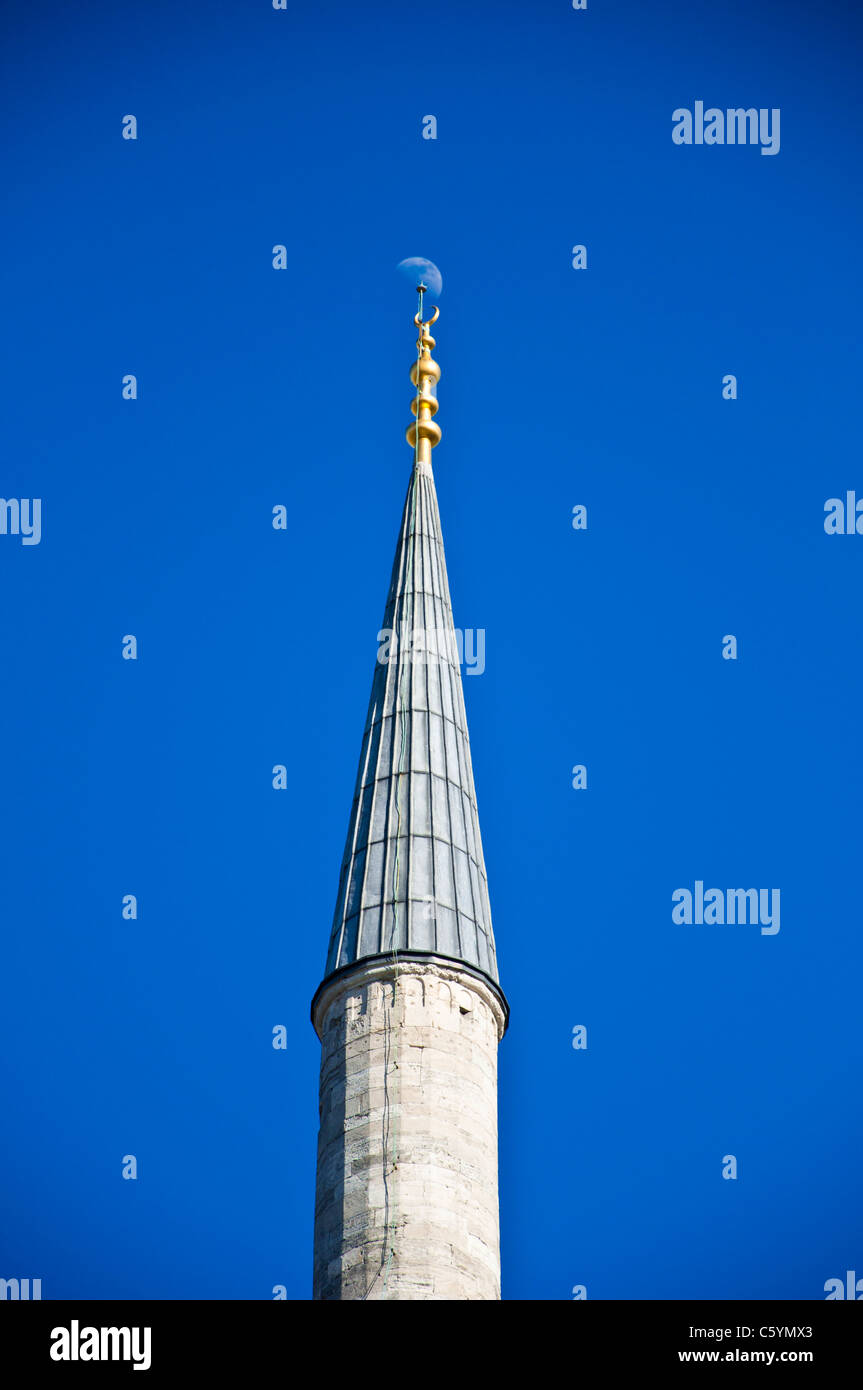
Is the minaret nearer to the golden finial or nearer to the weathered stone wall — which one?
the weathered stone wall

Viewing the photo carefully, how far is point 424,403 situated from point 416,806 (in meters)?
7.33

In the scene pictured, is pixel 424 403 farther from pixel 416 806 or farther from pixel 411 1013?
pixel 411 1013

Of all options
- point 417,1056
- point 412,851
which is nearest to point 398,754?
point 412,851

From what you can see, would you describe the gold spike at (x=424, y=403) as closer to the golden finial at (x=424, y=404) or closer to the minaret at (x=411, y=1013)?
the golden finial at (x=424, y=404)

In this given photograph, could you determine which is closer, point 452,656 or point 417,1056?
point 417,1056

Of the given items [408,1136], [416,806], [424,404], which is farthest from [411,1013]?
[424,404]

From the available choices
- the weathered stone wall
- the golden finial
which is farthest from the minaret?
the golden finial

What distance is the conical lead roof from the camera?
84.5 ft

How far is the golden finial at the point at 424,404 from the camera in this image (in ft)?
105

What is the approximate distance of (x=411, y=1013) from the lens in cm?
2475

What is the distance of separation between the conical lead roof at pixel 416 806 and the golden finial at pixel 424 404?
6.28 feet
